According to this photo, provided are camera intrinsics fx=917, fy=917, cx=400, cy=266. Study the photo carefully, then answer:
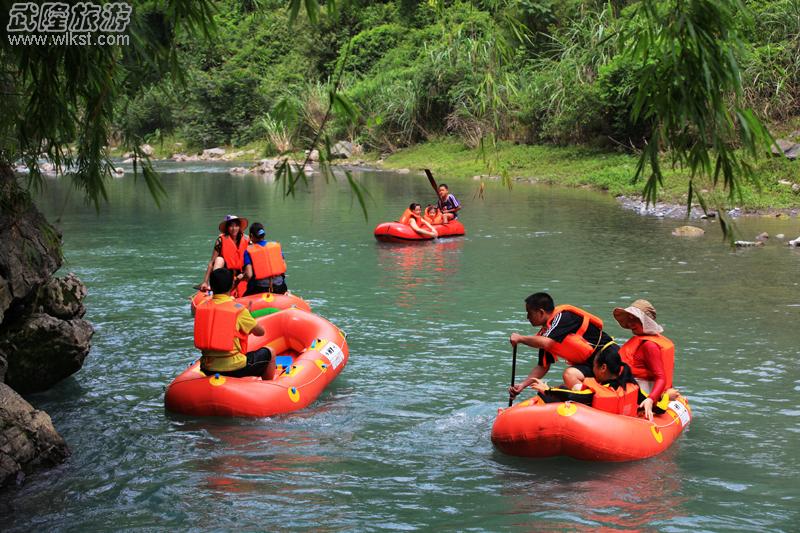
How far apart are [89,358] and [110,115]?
15.4 feet

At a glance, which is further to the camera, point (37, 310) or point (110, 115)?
point (37, 310)

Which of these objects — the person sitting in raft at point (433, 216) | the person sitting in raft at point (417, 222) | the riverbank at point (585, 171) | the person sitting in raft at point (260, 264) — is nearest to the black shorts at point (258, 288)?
the person sitting in raft at point (260, 264)

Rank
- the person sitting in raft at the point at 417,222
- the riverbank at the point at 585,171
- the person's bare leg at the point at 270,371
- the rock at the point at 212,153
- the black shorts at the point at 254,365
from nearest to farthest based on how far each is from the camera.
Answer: the black shorts at the point at 254,365
the person's bare leg at the point at 270,371
the person sitting in raft at the point at 417,222
the riverbank at the point at 585,171
the rock at the point at 212,153

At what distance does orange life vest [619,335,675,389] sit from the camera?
6730 millimetres

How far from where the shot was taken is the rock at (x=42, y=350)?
7.86m

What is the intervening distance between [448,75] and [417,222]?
17.9m

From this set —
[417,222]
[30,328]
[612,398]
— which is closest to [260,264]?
[30,328]

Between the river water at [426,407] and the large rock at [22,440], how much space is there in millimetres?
115

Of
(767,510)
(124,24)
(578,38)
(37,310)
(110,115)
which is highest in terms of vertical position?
(578,38)

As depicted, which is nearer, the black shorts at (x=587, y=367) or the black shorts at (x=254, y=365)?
the black shorts at (x=587, y=367)

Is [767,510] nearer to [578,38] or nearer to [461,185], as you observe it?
[461,185]

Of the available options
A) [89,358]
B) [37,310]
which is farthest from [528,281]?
[37,310]

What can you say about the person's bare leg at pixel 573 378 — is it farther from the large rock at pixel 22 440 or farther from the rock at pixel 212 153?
the rock at pixel 212 153

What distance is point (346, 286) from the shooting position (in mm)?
13148
